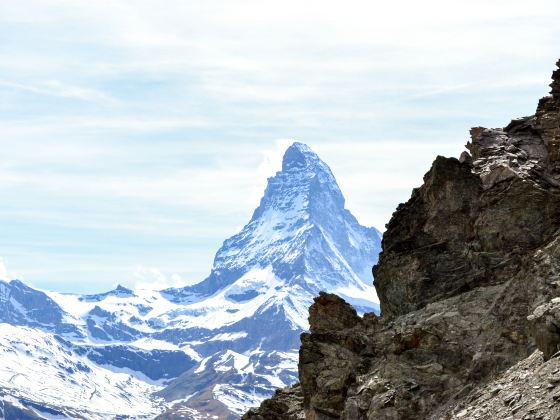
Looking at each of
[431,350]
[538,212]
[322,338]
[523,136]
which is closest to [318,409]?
[322,338]

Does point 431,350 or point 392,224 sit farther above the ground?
point 392,224

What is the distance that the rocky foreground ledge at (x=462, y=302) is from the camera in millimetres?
47000

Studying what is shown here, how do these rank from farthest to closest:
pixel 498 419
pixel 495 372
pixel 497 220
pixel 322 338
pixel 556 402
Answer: pixel 322 338
pixel 497 220
pixel 495 372
pixel 498 419
pixel 556 402

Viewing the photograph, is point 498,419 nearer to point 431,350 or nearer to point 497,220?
point 431,350

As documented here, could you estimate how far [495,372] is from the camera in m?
47.3

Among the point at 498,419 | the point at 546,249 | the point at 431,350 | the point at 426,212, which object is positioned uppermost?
the point at 426,212

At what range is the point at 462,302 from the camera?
54000 mm

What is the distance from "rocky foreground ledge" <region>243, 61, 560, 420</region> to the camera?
154 feet

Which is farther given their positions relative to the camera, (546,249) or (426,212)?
(426,212)

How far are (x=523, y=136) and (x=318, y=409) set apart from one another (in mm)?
20151

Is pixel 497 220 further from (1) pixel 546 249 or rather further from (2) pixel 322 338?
(2) pixel 322 338

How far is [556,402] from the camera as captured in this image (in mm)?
35938

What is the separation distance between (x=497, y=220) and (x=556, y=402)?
21.3 m

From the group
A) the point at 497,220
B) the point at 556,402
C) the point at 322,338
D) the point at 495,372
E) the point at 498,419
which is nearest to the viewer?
the point at 556,402
